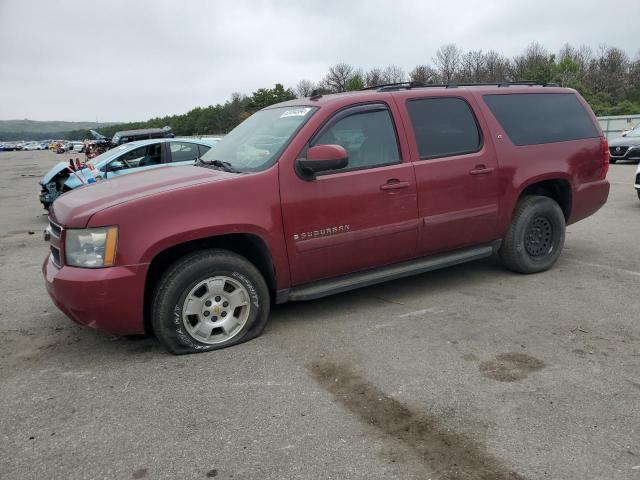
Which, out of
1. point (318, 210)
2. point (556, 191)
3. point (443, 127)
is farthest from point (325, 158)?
point (556, 191)

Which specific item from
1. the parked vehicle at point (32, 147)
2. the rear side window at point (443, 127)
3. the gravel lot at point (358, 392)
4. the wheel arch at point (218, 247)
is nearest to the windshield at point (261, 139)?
the wheel arch at point (218, 247)

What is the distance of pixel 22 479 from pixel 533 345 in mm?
3224

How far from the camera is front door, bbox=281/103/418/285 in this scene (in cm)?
416

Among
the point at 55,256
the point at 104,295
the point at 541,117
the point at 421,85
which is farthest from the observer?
the point at 541,117

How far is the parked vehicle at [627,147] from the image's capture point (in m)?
16.9

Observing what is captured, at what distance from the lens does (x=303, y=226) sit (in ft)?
13.6

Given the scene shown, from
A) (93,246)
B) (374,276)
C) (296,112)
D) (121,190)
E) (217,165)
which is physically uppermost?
(296,112)

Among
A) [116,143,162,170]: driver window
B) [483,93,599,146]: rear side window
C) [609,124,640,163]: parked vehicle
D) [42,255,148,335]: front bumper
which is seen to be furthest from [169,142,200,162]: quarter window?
[609,124,640,163]: parked vehicle

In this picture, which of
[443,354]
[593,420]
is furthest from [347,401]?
[593,420]

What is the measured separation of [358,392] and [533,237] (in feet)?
10.5

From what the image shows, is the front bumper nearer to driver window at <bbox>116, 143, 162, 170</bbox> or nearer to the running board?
the running board

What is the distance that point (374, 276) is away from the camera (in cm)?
455

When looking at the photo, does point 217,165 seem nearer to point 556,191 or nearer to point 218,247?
point 218,247

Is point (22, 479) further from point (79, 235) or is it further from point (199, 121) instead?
point (199, 121)
